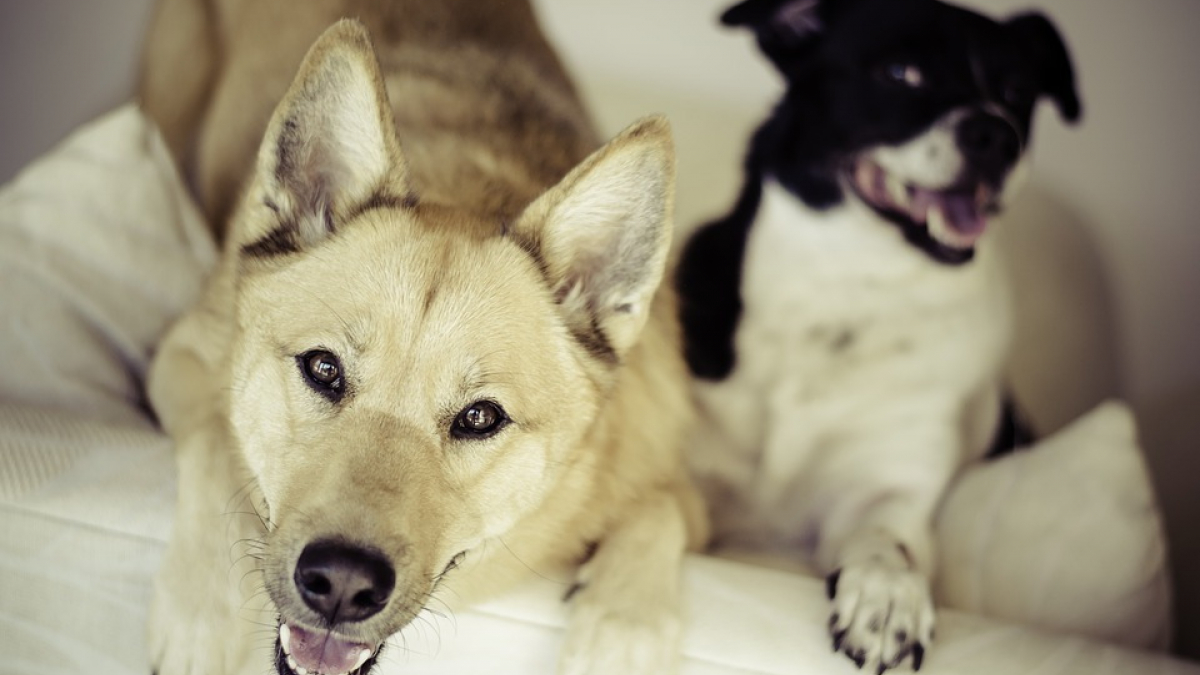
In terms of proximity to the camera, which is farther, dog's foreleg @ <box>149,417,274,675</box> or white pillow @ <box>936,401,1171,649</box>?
white pillow @ <box>936,401,1171,649</box>

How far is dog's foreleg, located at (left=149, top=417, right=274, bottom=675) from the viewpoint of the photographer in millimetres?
1177

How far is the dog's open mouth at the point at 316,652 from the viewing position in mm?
1113

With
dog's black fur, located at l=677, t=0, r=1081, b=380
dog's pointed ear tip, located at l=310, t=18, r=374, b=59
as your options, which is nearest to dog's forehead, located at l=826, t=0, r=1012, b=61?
dog's black fur, located at l=677, t=0, r=1081, b=380

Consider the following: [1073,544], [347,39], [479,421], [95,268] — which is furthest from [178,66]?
[1073,544]

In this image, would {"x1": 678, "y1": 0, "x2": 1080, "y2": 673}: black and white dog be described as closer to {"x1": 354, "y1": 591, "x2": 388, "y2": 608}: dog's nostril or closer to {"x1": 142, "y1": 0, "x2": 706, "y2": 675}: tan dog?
{"x1": 142, "y1": 0, "x2": 706, "y2": 675}: tan dog

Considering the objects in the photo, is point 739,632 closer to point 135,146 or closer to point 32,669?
point 32,669

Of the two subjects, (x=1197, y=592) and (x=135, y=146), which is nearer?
(x=135, y=146)

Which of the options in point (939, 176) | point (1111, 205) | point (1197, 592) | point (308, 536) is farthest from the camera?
point (1111, 205)

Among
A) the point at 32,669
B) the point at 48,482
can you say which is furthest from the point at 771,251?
the point at 32,669

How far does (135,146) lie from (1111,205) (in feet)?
8.25

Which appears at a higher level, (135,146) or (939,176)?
(135,146)

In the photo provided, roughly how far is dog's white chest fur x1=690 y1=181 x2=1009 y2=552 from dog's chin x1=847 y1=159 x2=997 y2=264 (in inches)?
1.7

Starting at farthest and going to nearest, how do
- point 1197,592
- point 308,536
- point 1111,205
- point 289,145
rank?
1. point 1111,205
2. point 1197,592
3. point 289,145
4. point 308,536

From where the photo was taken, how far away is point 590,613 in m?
1.25
